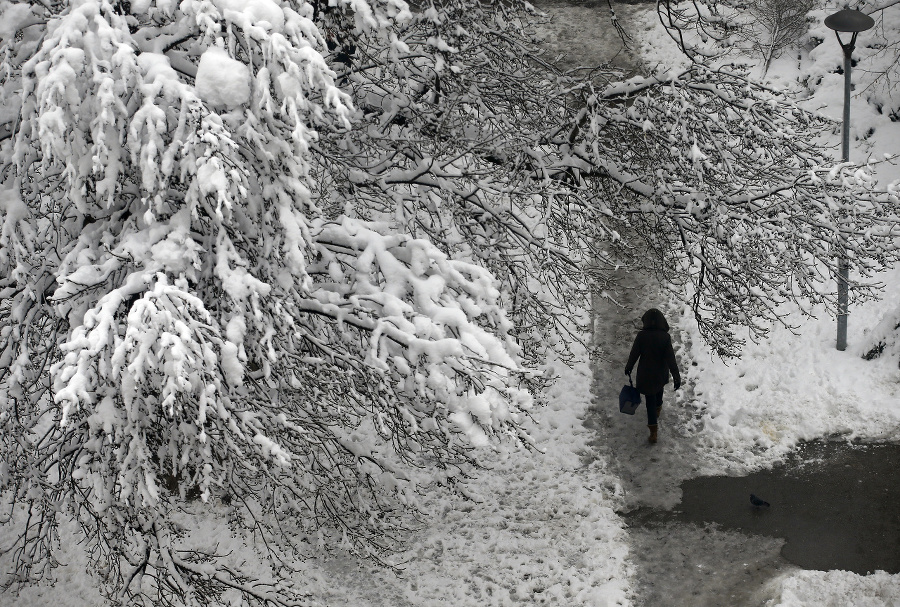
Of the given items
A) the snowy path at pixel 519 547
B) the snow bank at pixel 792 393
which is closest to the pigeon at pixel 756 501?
the snow bank at pixel 792 393

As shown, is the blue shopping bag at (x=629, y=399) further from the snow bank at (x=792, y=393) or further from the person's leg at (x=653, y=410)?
the snow bank at (x=792, y=393)

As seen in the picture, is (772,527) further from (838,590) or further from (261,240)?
(261,240)

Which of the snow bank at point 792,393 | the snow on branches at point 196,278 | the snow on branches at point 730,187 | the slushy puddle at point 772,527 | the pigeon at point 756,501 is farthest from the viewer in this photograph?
the snow bank at point 792,393

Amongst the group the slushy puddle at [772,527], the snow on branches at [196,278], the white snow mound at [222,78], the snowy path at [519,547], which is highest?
the white snow mound at [222,78]

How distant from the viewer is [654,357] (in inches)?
357

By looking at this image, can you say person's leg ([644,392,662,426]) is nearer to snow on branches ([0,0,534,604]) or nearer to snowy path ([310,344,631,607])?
snowy path ([310,344,631,607])

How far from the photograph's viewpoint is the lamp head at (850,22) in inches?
365

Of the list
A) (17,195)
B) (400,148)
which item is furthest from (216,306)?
(400,148)

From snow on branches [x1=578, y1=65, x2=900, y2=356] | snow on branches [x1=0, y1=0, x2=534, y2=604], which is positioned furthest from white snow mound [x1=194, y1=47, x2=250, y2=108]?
snow on branches [x1=578, y1=65, x2=900, y2=356]

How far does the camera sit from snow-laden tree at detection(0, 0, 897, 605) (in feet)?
14.7

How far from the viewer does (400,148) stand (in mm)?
7328

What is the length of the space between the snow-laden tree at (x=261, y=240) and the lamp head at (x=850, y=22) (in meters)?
2.21

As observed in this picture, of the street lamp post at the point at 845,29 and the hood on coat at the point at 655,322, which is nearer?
the hood on coat at the point at 655,322

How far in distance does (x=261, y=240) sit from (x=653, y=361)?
5.55 metres
